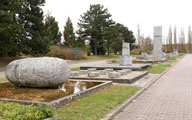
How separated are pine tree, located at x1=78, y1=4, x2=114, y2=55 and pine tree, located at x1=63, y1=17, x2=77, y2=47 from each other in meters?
2.58

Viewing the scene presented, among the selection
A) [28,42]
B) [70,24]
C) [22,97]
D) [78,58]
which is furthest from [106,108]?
[70,24]

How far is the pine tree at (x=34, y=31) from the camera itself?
2500 centimetres

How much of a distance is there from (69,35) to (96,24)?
22.8 ft

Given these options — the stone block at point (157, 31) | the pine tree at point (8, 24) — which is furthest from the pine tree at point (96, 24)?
the pine tree at point (8, 24)

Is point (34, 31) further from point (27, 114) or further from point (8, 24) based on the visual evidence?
point (27, 114)

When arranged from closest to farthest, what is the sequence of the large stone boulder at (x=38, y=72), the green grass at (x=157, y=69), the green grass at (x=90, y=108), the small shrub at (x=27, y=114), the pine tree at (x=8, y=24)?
the small shrub at (x=27, y=114) < the green grass at (x=90, y=108) < the large stone boulder at (x=38, y=72) < the green grass at (x=157, y=69) < the pine tree at (x=8, y=24)

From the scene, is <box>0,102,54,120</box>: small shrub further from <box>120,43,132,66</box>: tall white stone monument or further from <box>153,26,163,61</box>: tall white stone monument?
<box>153,26,163,61</box>: tall white stone monument

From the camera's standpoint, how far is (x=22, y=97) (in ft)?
22.2

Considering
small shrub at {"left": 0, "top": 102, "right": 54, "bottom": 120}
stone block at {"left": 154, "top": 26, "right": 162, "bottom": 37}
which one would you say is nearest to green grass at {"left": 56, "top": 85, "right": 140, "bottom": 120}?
small shrub at {"left": 0, "top": 102, "right": 54, "bottom": 120}

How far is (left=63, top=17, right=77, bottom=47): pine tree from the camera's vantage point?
44.2m

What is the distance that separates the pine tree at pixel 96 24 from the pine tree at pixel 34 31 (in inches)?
796

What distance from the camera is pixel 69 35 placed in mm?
48031

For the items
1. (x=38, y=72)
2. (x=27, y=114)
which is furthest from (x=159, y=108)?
(x=38, y=72)

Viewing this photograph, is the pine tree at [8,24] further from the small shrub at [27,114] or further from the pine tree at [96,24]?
the pine tree at [96,24]
